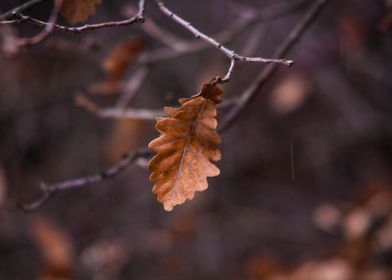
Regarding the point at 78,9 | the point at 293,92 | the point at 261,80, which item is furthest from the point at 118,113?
the point at 293,92

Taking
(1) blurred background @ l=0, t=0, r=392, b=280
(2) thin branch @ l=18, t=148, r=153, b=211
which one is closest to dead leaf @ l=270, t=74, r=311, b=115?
(1) blurred background @ l=0, t=0, r=392, b=280

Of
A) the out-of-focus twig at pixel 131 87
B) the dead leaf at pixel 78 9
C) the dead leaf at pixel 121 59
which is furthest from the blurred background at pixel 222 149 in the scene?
the dead leaf at pixel 78 9

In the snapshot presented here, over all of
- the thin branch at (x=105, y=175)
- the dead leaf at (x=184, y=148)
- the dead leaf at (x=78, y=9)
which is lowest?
the dead leaf at (x=184, y=148)

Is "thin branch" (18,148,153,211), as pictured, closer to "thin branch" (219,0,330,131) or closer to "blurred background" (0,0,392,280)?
"thin branch" (219,0,330,131)

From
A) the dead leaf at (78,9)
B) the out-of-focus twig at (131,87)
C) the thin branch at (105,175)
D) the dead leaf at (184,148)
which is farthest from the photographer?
the out-of-focus twig at (131,87)

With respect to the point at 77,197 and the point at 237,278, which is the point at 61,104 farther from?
the point at 237,278

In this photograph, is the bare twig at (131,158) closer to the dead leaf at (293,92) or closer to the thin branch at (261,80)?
the thin branch at (261,80)

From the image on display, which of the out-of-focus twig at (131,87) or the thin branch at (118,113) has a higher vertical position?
the out-of-focus twig at (131,87)

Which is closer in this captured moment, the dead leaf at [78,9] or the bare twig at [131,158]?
the dead leaf at [78,9]
